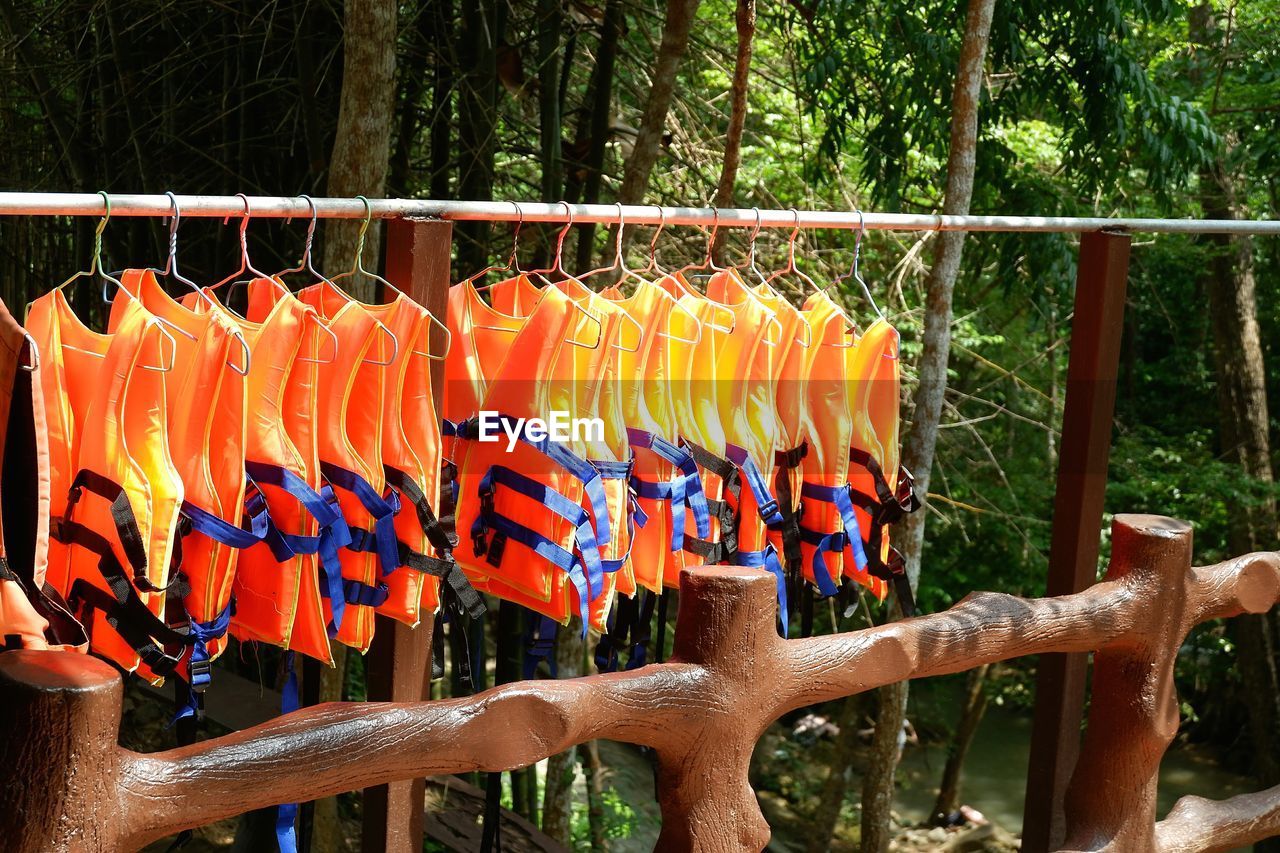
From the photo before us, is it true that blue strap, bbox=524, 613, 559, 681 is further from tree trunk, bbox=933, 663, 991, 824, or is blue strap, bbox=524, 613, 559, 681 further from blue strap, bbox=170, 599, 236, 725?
tree trunk, bbox=933, 663, 991, 824

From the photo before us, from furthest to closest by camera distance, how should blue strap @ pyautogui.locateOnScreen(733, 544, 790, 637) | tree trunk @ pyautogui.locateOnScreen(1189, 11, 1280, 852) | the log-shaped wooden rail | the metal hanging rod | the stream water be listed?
the stream water → tree trunk @ pyautogui.locateOnScreen(1189, 11, 1280, 852) → blue strap @ pyautogui.locateOnScreen(733, 544, 790, 637) → the metal hanging rod → the log-shaped wooden rail

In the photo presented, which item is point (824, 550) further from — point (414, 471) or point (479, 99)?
point (479, 99)

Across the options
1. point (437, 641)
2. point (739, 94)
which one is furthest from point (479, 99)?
point (437, 641)

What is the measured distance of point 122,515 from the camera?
1518mm

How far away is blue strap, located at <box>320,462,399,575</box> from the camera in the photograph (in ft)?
5.63

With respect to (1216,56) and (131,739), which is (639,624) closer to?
(131,739)

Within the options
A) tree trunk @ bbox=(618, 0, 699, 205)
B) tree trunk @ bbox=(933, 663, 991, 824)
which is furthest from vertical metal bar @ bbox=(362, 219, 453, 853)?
tree trunk @ bbox=(933, 663, 991, 824)

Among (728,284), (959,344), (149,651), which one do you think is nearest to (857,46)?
(959,344)

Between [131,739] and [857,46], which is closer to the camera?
[857,46]

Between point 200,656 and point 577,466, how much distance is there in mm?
590

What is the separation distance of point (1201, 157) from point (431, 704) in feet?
13.6

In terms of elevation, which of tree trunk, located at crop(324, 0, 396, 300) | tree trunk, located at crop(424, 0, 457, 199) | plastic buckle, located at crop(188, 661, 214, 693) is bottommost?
plastic buckle, located at crop(188, 661, 214, 693)

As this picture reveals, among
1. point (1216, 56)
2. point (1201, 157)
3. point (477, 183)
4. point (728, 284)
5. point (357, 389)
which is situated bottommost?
point (357, 389)

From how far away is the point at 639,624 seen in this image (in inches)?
84.0
